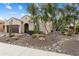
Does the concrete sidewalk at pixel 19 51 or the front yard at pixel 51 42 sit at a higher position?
the front yard at pixel 51 42

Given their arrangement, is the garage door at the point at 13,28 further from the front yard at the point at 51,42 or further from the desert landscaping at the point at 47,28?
the front yard at the point at 51,42

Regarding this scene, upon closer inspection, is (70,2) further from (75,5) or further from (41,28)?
(41,28)

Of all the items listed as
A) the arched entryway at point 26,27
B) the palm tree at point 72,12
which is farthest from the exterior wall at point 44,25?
the palm tree at point 72,12

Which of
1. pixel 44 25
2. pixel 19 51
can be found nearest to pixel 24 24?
pixel 44 25

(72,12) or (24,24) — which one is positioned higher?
(72,12)

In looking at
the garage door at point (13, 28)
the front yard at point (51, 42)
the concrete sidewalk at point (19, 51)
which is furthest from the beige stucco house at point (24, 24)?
the concrete sidewalk at point (19, 51)

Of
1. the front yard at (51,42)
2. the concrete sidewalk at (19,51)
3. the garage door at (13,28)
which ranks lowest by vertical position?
the concrete sidewalk at (19,51)

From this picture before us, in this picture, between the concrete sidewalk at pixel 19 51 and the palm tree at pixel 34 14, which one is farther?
the palm tree at pixel 34 14

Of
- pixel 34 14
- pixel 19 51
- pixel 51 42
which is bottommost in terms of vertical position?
pixel 19 51

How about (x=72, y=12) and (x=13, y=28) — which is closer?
(x=72, y=12)

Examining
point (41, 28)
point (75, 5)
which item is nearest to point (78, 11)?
point (75, 5)

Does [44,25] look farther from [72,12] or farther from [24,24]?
[72,12]

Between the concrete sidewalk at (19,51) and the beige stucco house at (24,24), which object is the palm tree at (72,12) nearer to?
the beige stucco house at (24,24)
